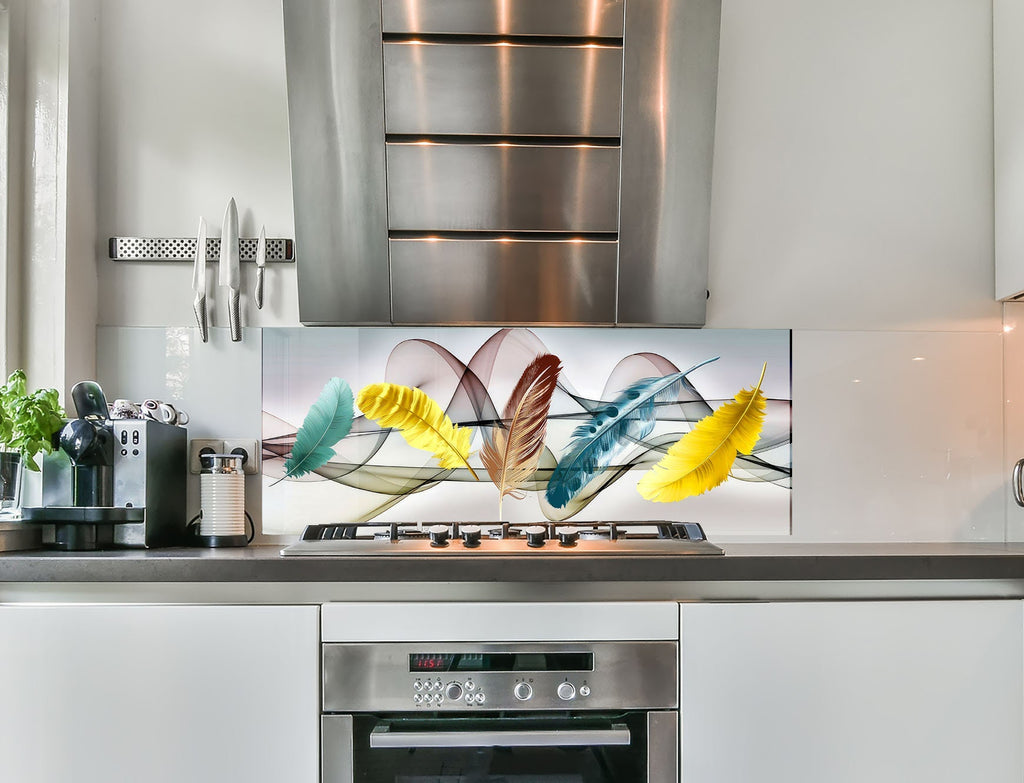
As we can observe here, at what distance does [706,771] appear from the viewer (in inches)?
59.2

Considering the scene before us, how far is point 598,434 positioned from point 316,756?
40.0 inches

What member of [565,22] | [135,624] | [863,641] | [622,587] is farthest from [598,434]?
[135,624]

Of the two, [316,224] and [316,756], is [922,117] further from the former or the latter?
[316,756]

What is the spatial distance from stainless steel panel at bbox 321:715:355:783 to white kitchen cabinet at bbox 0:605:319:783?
0.05 ft

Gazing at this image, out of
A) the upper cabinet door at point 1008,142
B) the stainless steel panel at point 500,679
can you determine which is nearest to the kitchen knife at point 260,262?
the stainless steel panel at point 500,679

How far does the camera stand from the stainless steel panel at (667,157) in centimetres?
189

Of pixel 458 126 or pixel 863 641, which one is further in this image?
pixel 458 126

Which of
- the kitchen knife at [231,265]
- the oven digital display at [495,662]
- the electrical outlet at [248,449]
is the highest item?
the kitchen knife at [231,265]

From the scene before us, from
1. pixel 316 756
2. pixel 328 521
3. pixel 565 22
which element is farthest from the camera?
pixel 328 521

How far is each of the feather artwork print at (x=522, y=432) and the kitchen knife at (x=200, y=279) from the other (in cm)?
78

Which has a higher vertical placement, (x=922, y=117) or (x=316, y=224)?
(x=922, y=117)

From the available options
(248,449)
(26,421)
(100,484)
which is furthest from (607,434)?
(26,421)

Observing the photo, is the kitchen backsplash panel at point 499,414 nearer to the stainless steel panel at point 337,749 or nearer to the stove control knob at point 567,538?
the stove control knob at point 567,538

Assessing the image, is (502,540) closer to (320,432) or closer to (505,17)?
(320,432)
